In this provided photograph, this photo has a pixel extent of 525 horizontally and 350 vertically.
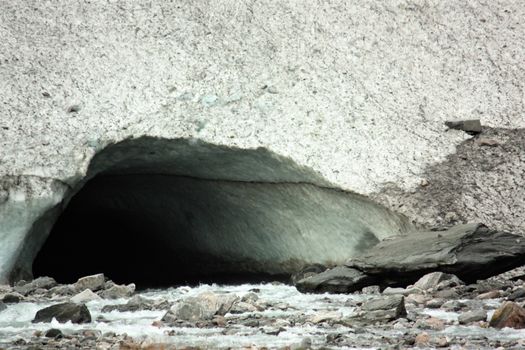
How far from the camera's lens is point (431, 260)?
23.4ft

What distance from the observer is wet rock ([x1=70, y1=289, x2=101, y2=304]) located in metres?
7.34

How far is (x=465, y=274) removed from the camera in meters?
7.09

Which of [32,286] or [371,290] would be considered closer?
[371,290]

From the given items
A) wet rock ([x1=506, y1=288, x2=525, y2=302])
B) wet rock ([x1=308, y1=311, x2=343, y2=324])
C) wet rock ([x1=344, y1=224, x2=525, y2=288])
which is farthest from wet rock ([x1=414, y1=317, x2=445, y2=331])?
wet rock ([x1=344, y1=224, x2=525, y2=288])

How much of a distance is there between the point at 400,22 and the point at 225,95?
2.63 metres

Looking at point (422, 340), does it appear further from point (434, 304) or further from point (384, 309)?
point (434, 304)

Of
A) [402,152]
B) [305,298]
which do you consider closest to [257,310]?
[305,298]

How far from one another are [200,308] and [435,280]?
2.21 metres

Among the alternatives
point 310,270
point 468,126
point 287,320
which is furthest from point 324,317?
point 468,126

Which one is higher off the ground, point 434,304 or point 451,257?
point 451,257

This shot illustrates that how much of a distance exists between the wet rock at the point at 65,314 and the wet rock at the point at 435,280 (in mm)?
2773

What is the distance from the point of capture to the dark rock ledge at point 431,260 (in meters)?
7.02

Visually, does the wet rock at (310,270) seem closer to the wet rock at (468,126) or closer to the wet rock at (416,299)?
→ the wet rock at (468,126)

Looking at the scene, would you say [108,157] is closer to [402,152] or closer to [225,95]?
[225,95]
